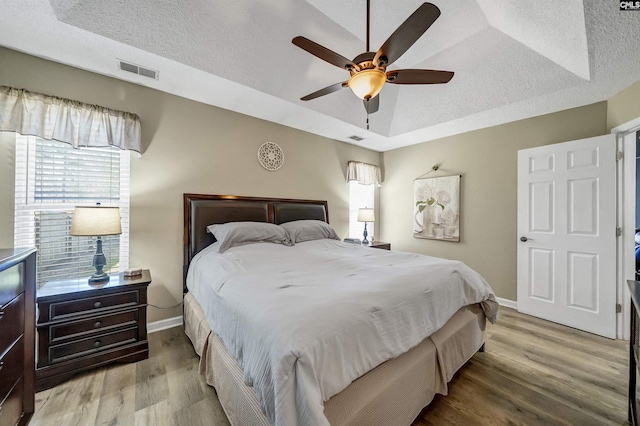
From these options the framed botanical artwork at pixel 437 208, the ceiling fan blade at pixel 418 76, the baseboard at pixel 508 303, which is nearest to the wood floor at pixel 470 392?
the baseboard at pixel 508 303

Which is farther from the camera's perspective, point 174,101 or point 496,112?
point 496,112

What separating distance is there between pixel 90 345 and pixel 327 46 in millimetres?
3496

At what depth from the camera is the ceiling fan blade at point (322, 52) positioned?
66.0 inches

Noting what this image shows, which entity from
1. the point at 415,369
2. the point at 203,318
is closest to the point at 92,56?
the point at 203,318

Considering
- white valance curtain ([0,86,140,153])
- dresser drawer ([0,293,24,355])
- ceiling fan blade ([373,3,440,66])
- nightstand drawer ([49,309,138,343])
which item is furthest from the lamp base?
ceiling fan blade ([373,3,440,66])

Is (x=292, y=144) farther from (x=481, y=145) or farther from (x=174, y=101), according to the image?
(x=481, y=145)

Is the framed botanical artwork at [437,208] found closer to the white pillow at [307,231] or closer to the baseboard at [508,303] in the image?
the baseboard at [508,303]

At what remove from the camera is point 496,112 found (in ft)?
10.2

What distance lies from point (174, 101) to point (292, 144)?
1.60 metres

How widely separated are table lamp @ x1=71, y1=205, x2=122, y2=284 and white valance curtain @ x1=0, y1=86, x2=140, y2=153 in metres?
0.71

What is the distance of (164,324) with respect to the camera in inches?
106

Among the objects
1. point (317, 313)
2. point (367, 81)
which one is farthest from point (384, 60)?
point (317, 313)

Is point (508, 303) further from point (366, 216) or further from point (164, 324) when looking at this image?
point (164, 324)

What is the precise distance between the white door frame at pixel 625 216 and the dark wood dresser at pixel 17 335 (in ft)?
15.8
